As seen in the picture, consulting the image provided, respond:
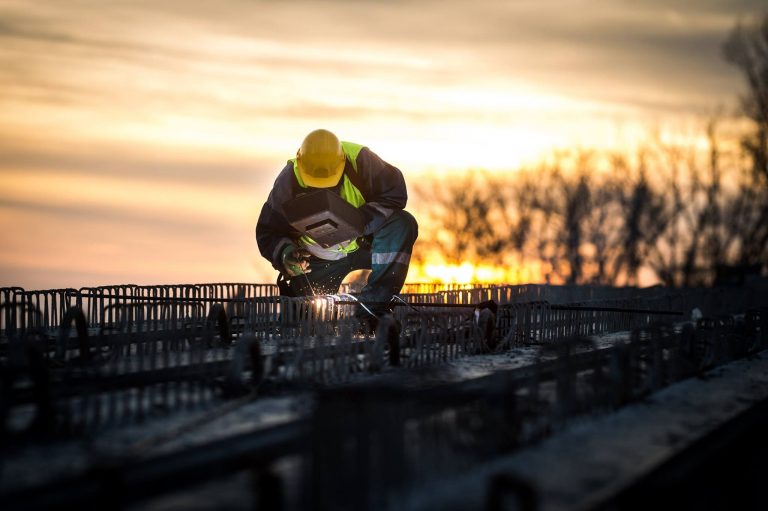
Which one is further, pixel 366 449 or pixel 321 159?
pixel 321 159

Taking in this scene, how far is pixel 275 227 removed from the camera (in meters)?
23.1

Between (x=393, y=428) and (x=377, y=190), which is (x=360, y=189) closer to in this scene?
(x=377, y=190)

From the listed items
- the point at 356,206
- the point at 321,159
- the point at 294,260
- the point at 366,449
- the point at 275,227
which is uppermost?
the point at 321,159

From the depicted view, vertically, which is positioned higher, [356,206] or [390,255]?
[356,206]

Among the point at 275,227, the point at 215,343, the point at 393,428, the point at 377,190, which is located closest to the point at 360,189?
the point at 377,190

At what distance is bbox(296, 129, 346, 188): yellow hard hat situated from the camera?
21609 mm

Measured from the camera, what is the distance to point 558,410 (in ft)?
36.4

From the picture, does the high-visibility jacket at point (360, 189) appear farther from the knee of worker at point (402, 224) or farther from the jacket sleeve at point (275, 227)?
the knee of worker at point (402, 224)

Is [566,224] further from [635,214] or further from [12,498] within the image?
[12,498]

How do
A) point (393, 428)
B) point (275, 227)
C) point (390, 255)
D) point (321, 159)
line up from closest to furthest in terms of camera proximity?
point (393, 428)
point (321, 159)
point (390, 255)
point (275, 227)

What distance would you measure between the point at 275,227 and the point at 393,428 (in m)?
15.3

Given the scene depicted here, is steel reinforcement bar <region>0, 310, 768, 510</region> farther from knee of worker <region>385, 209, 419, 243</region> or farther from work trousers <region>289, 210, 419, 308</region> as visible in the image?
knee of worker <region>385, 209, 419, 243</region>

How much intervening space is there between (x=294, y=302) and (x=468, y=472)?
46.1 feet

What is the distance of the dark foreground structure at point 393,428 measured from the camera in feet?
25.9
